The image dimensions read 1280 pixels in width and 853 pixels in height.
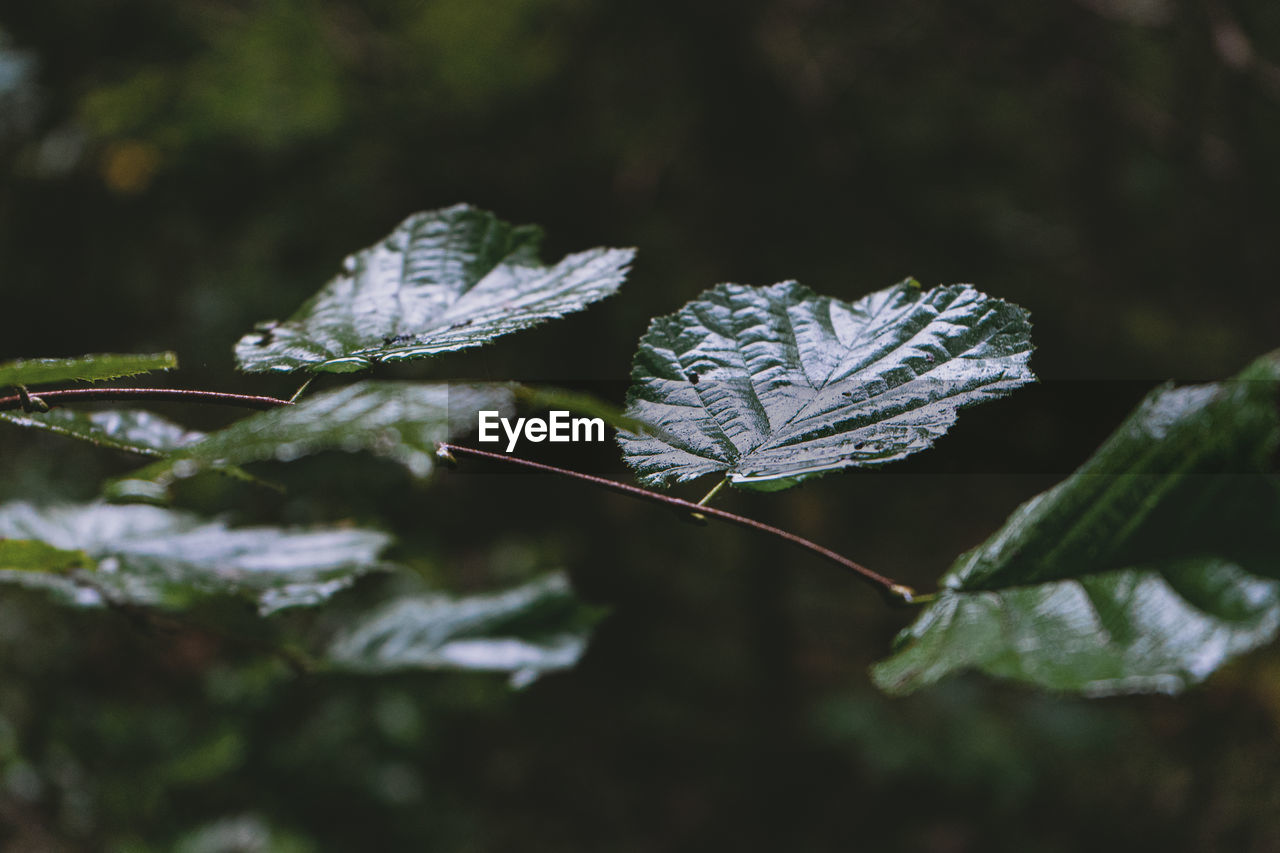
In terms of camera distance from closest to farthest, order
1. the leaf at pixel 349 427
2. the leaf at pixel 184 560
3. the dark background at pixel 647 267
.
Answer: the leaf at pixel 349 427 < the leaf at pixel 184 560 < the dark background at pixel 647 267

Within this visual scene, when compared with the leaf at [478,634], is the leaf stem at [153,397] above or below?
above

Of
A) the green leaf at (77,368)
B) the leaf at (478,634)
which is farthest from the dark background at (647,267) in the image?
the green leaf at (77,368)

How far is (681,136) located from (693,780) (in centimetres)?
195

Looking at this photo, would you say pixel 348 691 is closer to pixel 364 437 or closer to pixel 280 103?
pixel 280 103

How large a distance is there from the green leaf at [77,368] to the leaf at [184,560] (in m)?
0.17

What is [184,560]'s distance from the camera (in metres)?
0.57

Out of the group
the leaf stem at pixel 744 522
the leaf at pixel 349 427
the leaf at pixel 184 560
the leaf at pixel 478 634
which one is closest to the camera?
the leaf at pixel 349 427

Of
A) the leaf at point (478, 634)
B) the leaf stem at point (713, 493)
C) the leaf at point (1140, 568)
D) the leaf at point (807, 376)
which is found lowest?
the leaf at point (478, 634)

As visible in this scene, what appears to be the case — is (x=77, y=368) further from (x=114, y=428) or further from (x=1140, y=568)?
(x=1140, y=568)

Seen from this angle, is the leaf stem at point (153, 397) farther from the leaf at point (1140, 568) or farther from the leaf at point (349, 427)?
the leaf at point (1140, 568)

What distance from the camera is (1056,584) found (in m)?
0.32

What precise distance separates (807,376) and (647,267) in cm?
197

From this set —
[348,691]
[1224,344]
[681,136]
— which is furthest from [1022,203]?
[348,691]

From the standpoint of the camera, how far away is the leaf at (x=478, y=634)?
2.21ft
